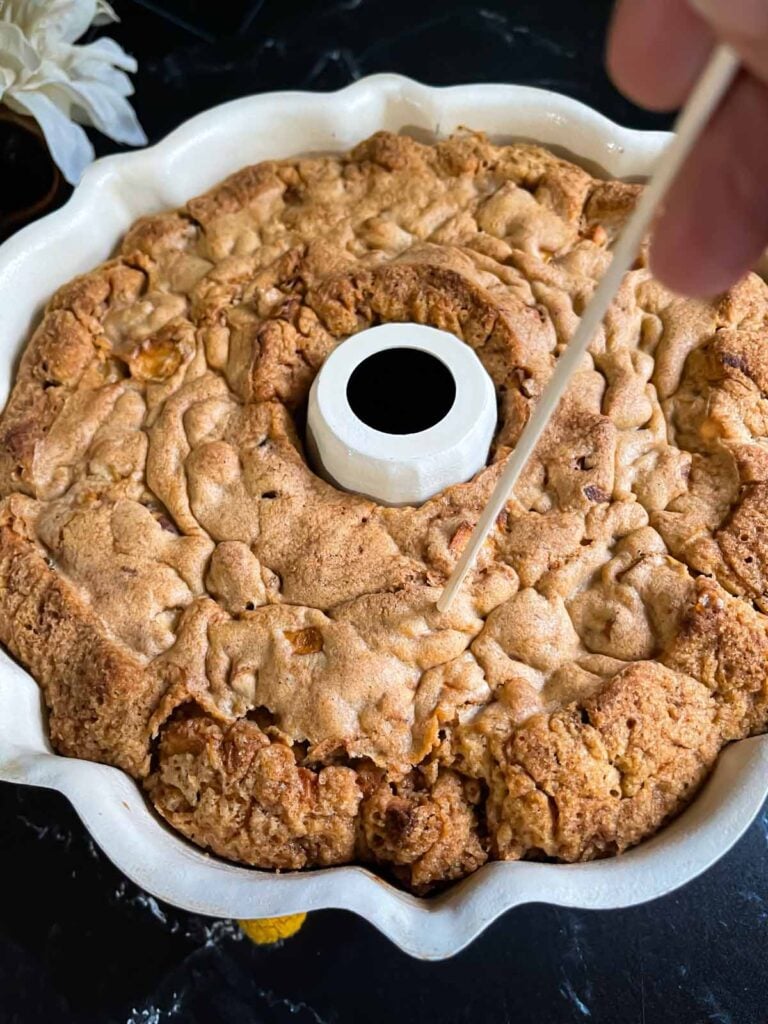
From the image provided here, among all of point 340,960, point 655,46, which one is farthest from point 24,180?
point 340,960

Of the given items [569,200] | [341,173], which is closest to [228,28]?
[341,173]

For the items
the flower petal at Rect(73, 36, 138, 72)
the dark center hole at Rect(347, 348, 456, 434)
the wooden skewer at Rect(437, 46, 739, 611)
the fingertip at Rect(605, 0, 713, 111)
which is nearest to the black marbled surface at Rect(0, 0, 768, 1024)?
the wooden skewer at Rect(437, 46, 739, 611)

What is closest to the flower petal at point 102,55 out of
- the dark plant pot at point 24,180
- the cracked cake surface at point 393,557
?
the dark plant pot at point 24,180

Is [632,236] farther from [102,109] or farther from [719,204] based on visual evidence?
[102,109]

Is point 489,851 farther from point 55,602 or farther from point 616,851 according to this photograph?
point 55,602

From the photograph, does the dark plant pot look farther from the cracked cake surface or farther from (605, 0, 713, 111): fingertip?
(605, 0, 713, 111): fingertip

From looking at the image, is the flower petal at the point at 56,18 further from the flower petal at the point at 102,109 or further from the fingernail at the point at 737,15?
the fingernail at the point at 737,15
